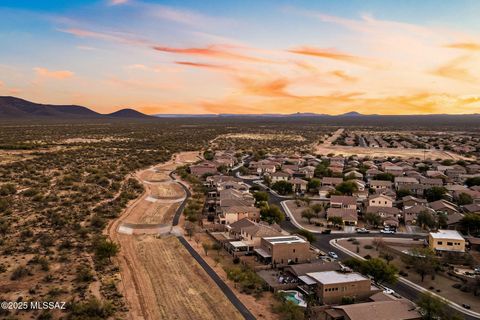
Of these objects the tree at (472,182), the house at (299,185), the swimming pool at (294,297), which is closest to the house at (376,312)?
the swimming pool at (294,297)

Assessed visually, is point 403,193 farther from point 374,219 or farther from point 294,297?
point 294,297

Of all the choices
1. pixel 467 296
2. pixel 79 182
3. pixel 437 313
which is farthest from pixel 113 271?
pixel 79 182

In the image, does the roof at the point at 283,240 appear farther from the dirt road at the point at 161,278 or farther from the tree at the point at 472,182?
the tree at the point at 472,182

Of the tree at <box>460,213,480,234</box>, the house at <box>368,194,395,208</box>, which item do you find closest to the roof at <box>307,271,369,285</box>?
the tree at <box>460,213,480,234</box>

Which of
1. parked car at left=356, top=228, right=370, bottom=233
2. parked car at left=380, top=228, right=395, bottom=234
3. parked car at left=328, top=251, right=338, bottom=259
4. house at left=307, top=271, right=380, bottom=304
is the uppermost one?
house at left=307, top=271, right=380, bottom=304

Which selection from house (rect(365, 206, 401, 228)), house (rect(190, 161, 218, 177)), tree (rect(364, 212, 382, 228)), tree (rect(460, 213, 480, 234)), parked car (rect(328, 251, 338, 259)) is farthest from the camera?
house (rect(190, 161, 218, 177))

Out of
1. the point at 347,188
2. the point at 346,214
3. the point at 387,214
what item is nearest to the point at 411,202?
the point at 387,214

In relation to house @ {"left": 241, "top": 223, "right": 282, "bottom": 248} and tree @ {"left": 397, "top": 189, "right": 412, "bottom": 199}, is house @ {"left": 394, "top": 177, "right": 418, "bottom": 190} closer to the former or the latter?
tree @ {"left": 397, "top": 189, "right": 412, "bottom": 199}

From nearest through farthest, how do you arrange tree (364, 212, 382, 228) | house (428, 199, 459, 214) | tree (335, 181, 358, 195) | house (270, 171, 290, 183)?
tree (364, 212, 382, 228)
house (428, 199, 459, 214)
tree (335, 181, 358, 195)
house (270, 171, 290, 183)
